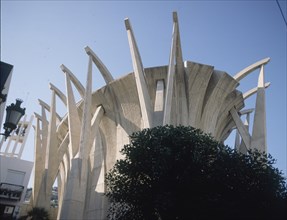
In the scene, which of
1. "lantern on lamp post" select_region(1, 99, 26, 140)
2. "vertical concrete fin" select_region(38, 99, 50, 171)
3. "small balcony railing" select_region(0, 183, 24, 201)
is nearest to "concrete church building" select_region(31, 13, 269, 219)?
"vertical concrete fin" select_region(38, 99, 50, 171)

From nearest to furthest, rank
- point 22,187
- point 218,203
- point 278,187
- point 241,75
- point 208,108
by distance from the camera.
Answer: point 218,203
point 278,187
point 208,108
point 241,75
point 22,187

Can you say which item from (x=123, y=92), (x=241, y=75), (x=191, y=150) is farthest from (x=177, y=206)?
(x=241, y=75)

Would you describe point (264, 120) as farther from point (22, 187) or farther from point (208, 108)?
point (22, 187)

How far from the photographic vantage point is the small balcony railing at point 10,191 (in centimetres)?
3189

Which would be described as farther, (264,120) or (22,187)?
(22,187)

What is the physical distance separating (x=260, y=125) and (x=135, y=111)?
1043cm

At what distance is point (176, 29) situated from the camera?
21781mm

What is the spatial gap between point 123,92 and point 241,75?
10900mm

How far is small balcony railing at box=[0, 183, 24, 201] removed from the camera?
1256 inches

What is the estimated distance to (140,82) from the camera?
2095 centimetres

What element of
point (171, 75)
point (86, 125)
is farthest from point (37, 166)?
point (171, 75)

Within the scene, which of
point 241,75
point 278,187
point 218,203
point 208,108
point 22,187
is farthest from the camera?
point 22,187

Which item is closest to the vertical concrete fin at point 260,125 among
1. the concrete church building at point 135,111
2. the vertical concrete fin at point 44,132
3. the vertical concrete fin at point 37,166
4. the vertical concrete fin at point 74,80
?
the concrete church building at point 135,111

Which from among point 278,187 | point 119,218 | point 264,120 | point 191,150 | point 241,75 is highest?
point 241,75
